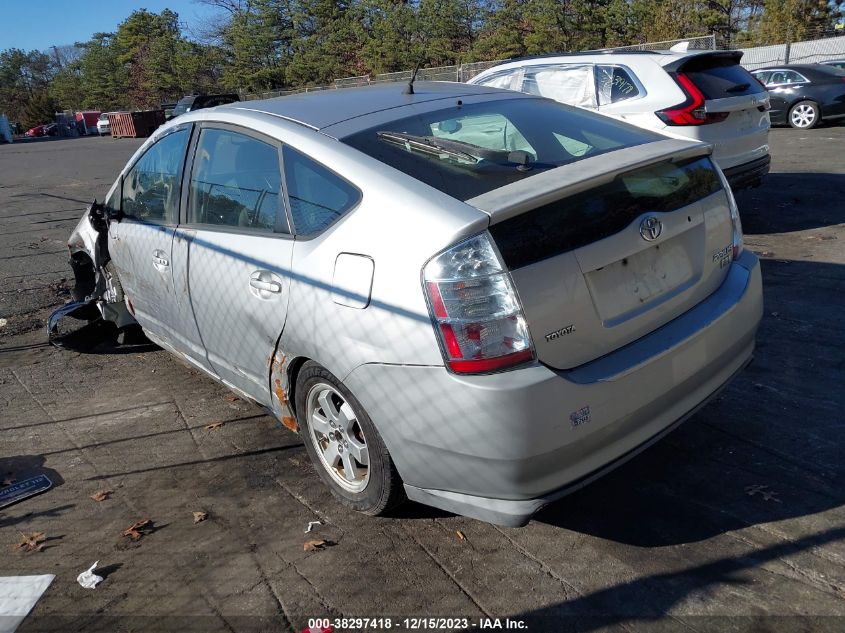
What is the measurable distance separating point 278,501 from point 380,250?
144 cm

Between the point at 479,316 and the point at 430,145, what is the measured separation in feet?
3.25

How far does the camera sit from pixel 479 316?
2.58 m

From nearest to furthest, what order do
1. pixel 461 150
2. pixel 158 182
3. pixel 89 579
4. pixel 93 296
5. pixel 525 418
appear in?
pixel 525 418 → pixel 89 579 → pixel 461 150 → pixel 158 182 → pixel 93 296

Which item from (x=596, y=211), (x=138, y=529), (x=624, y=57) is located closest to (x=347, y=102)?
(x=596, y=211)

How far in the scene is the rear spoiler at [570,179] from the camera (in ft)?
8.81

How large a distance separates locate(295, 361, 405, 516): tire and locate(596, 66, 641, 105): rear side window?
18.8 feet

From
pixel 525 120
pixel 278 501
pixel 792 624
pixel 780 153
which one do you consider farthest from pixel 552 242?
pixel 780 153

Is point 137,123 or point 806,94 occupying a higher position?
point 137,123

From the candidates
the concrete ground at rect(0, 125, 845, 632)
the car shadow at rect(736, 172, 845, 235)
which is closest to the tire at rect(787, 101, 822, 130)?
the car shadow at rect(736, 172, 845, 235)

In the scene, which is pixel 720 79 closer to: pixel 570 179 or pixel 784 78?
pixel 570 179

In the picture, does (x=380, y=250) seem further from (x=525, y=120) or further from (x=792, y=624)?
(x=792, y=624)

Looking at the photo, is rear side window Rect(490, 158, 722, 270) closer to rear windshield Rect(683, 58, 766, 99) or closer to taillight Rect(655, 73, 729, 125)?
taillight Rect(655, 73, 729, 125)

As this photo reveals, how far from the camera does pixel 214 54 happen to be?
6084 cm

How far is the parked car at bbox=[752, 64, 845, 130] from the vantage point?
16.8 m
